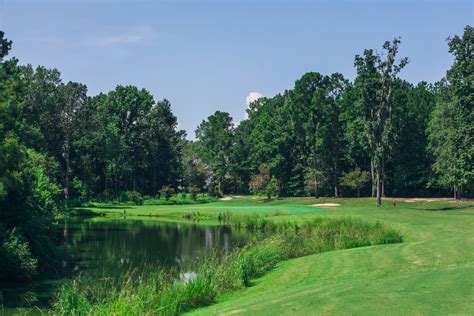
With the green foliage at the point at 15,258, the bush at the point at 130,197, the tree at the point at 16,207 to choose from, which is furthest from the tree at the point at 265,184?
the green foliage at the point at 15,258

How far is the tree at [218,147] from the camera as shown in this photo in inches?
4724

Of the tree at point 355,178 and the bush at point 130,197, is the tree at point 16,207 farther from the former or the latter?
the tree at point 355,178

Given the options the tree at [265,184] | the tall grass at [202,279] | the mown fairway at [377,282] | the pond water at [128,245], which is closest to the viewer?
the mown fairway at [377,282]

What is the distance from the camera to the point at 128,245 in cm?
4106

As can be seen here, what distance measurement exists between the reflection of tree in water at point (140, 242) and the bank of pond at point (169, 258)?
0.07 meters

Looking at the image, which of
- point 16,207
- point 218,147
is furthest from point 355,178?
point 16,207

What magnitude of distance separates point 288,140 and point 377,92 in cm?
3382

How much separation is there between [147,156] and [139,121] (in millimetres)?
8094

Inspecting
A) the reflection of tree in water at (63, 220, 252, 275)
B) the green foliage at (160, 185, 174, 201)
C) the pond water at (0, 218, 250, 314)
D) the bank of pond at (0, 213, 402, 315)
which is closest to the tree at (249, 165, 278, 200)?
the green foliage at (160, 185, 174, 201)

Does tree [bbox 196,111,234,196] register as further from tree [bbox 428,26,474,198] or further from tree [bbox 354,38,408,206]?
tree [bbox 428,26,474,198]

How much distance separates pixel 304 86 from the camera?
9275cm

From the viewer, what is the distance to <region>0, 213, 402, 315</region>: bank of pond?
677 inches

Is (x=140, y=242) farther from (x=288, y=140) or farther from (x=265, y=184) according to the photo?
(x=288, y=140)

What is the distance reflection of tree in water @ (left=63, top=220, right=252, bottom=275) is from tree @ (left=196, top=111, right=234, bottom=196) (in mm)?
58801
